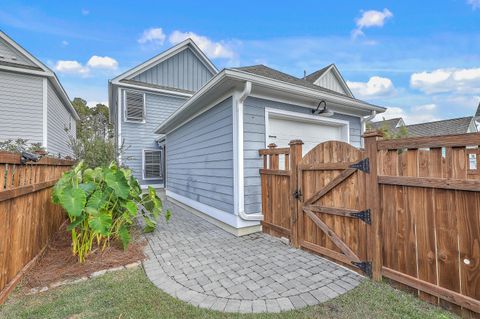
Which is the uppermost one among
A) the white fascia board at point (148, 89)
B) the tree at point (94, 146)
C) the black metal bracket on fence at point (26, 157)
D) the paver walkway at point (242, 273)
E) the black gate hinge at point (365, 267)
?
the white fascia board at point (148, 89)

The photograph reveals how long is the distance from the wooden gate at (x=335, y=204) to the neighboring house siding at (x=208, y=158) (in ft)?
5.07

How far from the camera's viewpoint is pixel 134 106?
11117mm

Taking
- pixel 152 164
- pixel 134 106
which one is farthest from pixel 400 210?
pixel 134 106

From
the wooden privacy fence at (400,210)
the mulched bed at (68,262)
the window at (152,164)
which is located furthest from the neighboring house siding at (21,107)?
the wooden privacy fence at (400,210)

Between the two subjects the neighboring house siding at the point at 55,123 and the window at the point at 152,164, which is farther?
the window at the point at 152,164

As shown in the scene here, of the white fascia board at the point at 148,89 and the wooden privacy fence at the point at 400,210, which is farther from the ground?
the white fascia board at the point at 148,89

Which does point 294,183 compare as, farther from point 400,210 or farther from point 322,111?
point 322,111

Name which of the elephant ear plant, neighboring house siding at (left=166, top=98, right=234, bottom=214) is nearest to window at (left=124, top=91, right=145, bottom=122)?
neighboring house siding at (left=166, top=98, right=234, bottom=214)

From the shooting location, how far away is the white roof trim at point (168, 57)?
10992 mm

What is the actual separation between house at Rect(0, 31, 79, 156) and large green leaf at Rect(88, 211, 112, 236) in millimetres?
6786

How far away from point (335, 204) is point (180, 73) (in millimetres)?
11929

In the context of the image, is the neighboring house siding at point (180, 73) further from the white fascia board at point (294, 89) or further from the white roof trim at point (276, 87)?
the white fascia board at point (294, 89)

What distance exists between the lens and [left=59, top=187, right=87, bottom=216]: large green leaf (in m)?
2.77

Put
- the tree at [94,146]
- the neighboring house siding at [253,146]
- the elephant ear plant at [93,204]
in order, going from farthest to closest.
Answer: the tree at [94,146], the neighboring house siding at [253,146], the elephant ear plant at [93,204]
